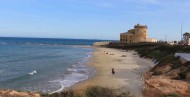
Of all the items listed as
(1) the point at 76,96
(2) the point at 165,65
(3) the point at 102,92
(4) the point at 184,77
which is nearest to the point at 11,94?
(1) the point at 76,96

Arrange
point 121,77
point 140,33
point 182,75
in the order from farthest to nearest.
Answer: point 140,33 → point 121,77 → point 182,75

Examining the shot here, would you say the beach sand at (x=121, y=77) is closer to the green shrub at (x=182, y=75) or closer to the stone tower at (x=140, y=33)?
the green shrub at (x=182, y=75)

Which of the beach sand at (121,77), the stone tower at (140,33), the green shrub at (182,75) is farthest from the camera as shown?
the stone tower at (140,33)

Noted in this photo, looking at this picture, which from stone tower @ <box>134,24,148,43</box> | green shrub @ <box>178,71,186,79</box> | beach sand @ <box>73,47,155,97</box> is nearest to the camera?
beach sand @ <box>73,47,155,97</box>

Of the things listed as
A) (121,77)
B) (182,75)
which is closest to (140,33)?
(121,77)

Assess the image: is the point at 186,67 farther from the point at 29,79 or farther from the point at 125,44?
the point at 125,44

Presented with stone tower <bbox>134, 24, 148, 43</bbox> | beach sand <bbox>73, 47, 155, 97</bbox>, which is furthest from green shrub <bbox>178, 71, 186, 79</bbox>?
stone tower <bbox>134, 24, 148, 43</bbox>

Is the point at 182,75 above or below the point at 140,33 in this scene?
below

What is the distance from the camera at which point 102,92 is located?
Answer: 14352 mm

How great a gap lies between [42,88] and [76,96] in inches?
475

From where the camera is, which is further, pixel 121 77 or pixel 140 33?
pixel 140 33

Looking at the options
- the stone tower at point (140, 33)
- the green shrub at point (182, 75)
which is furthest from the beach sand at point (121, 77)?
the stone tower at point (140, 33)

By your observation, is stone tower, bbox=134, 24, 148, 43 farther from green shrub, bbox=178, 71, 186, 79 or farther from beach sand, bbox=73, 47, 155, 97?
green shrub, bbox=178, 71, 186, 79

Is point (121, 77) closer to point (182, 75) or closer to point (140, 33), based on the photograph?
point (182, 75)
